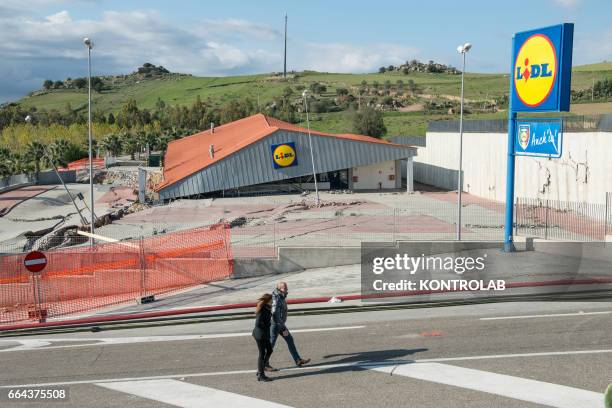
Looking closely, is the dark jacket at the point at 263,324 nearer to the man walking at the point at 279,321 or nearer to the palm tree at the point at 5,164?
the man walking at the point at 279,321

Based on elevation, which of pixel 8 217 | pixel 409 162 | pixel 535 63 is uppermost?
pixel 535 63

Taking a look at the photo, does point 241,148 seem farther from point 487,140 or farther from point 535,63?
point 535,63

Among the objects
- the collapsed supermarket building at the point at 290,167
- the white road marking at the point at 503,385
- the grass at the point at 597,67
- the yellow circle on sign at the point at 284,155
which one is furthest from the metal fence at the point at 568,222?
the grass at the point at 597,67

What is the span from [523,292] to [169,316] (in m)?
10.3

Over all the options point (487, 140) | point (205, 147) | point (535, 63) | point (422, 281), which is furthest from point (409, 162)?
point (422, 281)

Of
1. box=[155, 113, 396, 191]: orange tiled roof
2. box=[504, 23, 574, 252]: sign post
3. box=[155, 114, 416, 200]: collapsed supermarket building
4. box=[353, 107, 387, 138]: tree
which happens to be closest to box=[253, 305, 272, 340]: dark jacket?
box=[504, 23, 574, 252]: sign post

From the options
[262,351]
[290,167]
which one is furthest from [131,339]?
[290,167]

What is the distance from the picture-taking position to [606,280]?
777 inches

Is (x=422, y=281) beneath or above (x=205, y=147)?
beneath

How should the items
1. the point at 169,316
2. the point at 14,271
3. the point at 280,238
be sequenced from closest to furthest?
the point at 169,316, the point at 14,271, the point at 280,238

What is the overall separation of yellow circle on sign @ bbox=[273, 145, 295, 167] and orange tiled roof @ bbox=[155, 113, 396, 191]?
1.46m

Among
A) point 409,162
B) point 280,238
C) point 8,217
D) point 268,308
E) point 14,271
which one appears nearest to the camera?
point 268,308

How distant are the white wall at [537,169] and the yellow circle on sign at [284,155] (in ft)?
43.0

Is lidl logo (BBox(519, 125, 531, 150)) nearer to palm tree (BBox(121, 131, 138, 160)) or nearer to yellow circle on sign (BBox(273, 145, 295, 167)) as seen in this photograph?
yellow circle on sign (BBox(273, 145, 295, 167))
